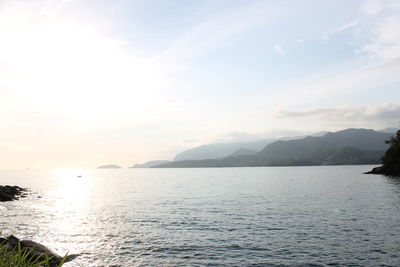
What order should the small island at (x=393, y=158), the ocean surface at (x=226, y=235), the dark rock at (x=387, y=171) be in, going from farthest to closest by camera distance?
1. the dark rock at (x=387, y=171)
2. the small island at (x=393, y=158)
3. the ocean surface at (x=226, y=235)

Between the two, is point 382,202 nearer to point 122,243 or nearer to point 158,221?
point 158,221

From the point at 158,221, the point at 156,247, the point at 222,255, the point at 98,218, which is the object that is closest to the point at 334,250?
the point at 222,255

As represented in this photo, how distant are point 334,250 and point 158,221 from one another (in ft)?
95.4

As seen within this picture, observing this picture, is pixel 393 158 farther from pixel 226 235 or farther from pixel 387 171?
pixel 226 235

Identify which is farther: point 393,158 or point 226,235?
point 393,158

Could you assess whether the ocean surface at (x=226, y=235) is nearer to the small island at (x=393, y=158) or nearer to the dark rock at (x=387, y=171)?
the small island at (x=393, y=158)

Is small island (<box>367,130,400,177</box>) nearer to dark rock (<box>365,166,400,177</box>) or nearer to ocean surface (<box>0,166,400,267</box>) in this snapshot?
dark rock (<box>365,166,400,177</box>)

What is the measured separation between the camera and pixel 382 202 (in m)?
63.3

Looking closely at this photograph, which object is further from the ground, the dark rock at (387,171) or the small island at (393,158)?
the small island at (393,158)

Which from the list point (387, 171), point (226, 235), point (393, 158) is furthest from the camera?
point (387, 171)

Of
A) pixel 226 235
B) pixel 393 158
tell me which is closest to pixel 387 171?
pixel 393 158

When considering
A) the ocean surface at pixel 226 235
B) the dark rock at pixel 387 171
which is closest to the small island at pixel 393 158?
the dark rock at pixel 387 171

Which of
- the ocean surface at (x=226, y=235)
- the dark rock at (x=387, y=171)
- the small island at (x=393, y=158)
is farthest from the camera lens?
the dark rock at (x=387, y=171)

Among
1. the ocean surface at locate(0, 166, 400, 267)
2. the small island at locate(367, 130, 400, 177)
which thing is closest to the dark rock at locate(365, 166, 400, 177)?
the small island at locate(367, 130, 400, 177)
